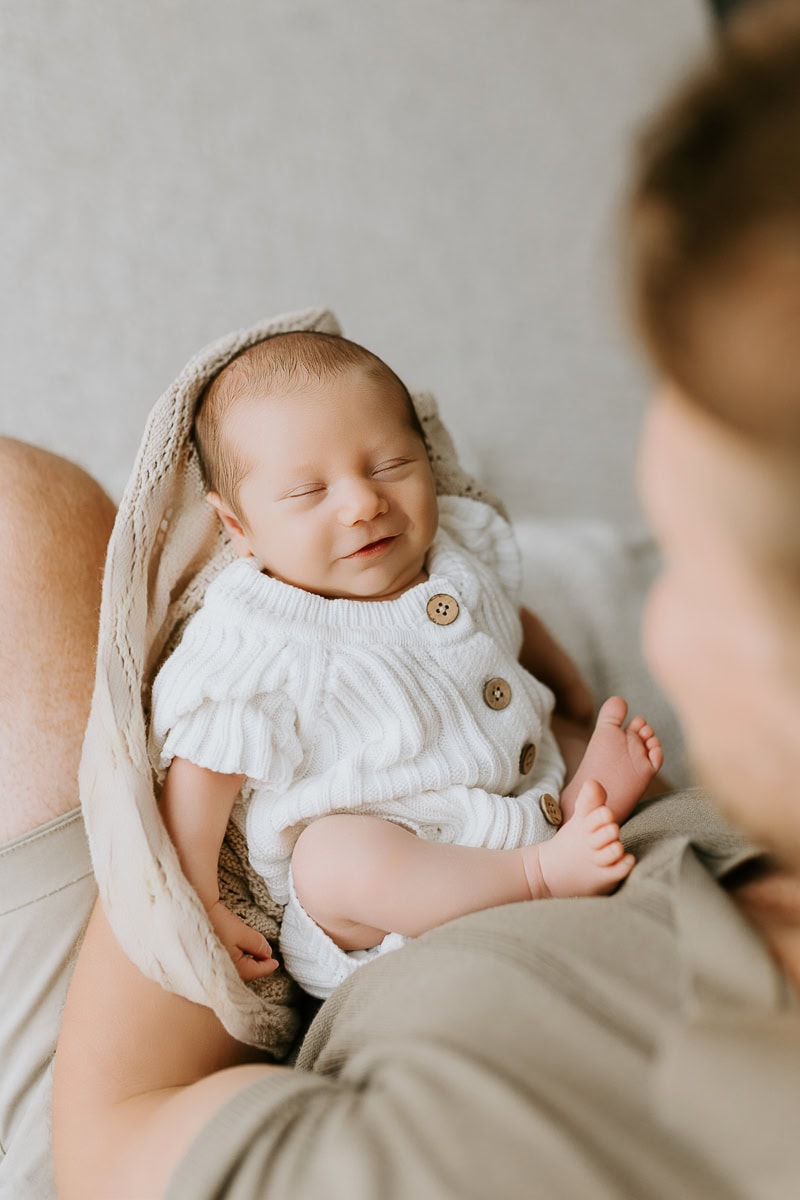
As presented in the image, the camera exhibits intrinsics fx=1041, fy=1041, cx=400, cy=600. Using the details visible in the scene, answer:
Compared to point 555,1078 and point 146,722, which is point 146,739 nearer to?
point 146,722

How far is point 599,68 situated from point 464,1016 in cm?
190

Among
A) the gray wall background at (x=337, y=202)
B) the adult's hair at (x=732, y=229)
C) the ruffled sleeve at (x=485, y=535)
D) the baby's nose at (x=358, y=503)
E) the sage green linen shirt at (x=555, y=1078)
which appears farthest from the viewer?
the gray wall background at (x=337, y=202)

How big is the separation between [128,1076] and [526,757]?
404 millimetres

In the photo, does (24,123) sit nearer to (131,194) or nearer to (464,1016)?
(131,194)

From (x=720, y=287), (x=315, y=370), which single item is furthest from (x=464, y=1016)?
(x=315, y=370)

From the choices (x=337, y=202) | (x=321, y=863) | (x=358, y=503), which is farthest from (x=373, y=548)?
(x=337, y=202)

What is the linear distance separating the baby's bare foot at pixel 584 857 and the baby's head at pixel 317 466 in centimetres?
26

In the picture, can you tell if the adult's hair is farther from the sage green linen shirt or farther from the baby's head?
the baby's head

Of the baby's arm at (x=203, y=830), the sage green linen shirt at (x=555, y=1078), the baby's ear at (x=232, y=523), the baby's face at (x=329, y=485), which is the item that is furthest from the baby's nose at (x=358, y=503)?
the sage green linen shirt at (x=555, y=1078)

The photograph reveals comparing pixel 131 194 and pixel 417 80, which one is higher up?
pixel 417 80

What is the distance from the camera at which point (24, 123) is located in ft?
4.83

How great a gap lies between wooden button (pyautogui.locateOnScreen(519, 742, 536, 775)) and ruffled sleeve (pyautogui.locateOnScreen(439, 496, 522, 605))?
188mm

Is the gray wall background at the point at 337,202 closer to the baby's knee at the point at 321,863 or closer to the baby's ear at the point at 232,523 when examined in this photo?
the baby's ear at the point at 232,523

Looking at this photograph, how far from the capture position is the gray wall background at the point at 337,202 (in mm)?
1508
